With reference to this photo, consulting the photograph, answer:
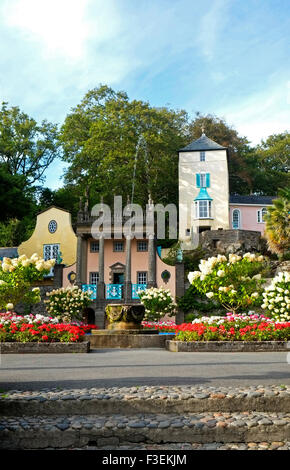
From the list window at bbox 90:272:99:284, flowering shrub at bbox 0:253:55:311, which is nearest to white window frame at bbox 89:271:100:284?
window at bbox 90:272:99:284

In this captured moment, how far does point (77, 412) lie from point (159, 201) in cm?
4558

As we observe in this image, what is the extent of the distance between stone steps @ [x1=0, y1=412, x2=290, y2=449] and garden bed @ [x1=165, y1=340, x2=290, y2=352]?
8.65 m

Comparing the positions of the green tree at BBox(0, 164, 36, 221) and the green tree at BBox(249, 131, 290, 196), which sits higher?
the green tree at BBox(249, 131, 290, 196)

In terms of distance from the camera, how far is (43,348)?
1302 cm

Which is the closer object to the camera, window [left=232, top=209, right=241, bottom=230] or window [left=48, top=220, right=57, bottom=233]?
window [left=48, top=220, right=57, bottom=233]

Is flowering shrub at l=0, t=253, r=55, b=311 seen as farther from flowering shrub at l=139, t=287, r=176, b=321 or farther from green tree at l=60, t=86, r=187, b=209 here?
green tree at l=60, t=86, r=187, b=209

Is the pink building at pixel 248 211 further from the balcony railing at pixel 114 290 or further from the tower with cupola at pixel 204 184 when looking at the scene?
the balcony railing at pixel 114 290

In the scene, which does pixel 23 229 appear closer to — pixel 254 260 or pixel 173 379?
pixel 254 260

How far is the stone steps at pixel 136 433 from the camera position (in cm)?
448

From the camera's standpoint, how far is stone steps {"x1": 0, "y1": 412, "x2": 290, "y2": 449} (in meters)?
4.48

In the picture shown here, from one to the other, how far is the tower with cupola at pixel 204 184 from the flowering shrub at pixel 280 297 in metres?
31.4

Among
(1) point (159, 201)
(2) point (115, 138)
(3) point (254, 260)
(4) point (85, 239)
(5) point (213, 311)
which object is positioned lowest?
→ (5) point (213, 311)

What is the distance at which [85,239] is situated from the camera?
38.9 m
